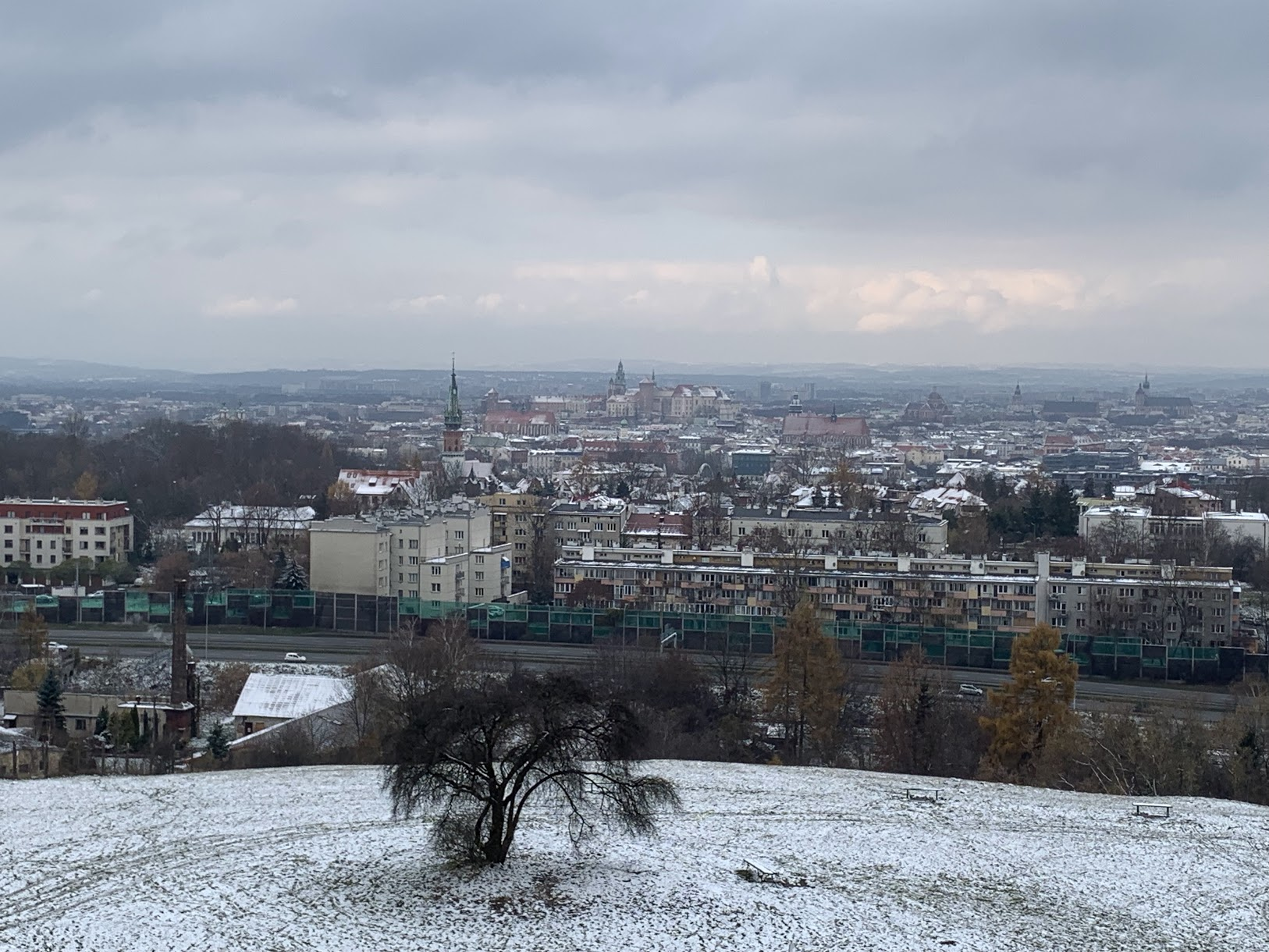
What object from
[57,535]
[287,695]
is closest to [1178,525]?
[57,535]

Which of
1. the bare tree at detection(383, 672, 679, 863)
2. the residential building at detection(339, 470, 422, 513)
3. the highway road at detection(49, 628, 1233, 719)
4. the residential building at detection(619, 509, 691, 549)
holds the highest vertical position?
the bare tree at detection(383, 672, 679, 863)

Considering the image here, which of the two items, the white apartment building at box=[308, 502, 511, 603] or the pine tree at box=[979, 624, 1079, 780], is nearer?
the pine tree at box=[979, 624, 1079, 780]

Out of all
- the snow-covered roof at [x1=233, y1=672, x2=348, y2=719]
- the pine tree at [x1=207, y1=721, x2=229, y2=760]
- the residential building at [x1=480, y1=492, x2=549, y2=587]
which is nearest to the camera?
the pine tree at [x1=207, y1=721, x2=229, y2=760]

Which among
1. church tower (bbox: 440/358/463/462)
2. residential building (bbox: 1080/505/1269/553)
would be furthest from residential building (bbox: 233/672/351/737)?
church tower (bbox: 440/358/463/462)

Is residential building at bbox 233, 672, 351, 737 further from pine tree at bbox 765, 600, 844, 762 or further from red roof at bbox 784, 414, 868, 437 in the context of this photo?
red roof at bbox 784, 414, 868, 437

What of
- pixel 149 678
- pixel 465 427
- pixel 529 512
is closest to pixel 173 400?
pixel 465 427

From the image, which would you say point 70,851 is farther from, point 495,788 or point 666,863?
point 666,863
